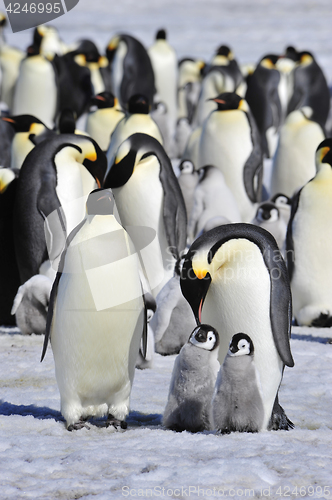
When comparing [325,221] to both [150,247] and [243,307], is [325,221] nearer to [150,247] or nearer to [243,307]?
[150,247]

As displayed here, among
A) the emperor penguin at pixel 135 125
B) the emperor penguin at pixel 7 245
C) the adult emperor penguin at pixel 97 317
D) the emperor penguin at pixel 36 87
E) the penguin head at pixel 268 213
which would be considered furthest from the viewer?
the emperor penguin at pixel 36 87

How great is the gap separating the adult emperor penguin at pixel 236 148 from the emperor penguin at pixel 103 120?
6.27 ft

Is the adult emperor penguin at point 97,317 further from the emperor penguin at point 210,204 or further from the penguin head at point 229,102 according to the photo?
the penguin head at point 229,102

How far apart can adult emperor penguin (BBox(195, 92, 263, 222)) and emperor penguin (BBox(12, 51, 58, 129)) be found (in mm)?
6027

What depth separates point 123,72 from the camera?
15.2 metres

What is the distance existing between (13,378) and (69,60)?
584 inches

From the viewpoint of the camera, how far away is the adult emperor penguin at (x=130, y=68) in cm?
1502

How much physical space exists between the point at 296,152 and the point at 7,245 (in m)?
5.11

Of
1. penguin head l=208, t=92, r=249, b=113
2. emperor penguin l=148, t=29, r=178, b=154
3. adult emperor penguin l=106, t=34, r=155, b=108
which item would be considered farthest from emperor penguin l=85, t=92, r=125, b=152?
emperor penguin l=148, t=29, r=178, b=154

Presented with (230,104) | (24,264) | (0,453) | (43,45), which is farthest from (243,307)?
(43,45)

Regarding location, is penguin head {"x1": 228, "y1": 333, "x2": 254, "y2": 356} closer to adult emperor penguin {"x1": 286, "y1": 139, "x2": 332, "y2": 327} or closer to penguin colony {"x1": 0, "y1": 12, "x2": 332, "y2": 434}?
penguin colony {"x1": 0, "y1": 12, "x2": 332, "y2": 434}

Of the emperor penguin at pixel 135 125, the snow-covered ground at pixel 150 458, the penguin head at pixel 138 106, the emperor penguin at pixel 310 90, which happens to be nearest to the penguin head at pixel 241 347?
the snow-covered ground at pixel 150 458

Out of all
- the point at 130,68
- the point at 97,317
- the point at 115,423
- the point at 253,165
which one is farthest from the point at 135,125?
the point at 130,68

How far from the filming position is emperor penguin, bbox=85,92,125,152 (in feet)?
35.3
